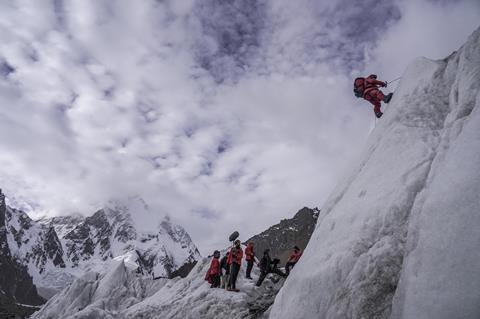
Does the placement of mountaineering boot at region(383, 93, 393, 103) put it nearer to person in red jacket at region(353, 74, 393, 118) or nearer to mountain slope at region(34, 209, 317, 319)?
person in red jacket at region(353, 74, 393, 118)

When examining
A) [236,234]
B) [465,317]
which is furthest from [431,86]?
[236,234]

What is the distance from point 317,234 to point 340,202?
1074 millimetres

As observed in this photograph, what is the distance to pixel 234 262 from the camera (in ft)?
52.0

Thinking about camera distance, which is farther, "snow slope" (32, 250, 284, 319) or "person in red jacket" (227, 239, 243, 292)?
"person in red jacket" (227, 239, 243, 292)

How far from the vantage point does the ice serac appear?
484cm

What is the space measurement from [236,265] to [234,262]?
0.21 m

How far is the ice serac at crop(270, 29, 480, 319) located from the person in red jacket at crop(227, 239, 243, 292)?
274 inches

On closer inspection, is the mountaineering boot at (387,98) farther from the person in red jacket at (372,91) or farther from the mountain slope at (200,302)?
the mountain slope at (200,302)

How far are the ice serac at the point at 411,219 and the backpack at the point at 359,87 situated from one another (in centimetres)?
256

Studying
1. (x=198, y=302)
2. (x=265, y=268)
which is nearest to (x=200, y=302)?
(x=198, y=302)

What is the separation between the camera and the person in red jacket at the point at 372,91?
11984 mm

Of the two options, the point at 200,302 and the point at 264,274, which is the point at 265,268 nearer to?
the point at 264,274

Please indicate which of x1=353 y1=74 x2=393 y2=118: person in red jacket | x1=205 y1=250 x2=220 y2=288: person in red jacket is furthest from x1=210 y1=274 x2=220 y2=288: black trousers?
x1=353 y1=74 x2=393 y2=118: person in red jacket

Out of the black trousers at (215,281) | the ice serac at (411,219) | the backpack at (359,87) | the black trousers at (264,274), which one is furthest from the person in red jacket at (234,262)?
the backpack at (359,87)
